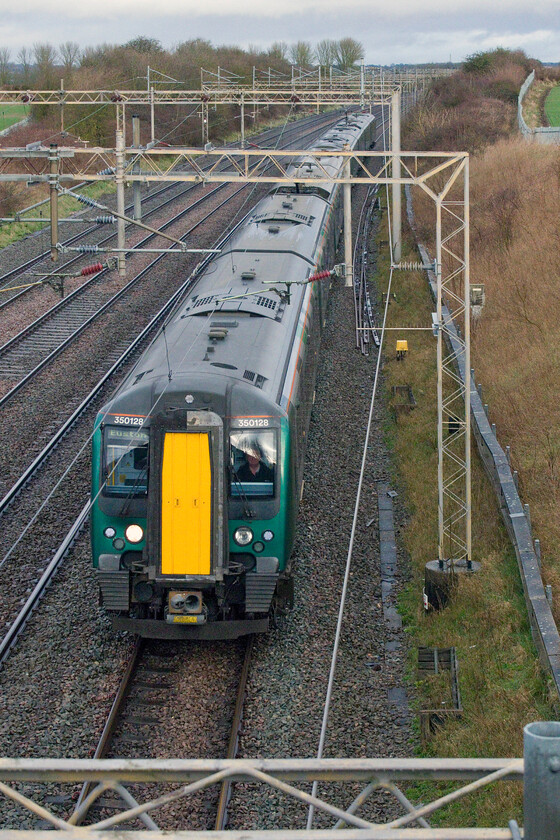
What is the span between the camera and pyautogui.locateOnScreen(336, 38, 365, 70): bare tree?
99688 mm

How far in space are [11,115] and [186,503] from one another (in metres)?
55.5

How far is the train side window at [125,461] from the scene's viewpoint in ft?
34.5

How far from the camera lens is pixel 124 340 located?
22.2 metres

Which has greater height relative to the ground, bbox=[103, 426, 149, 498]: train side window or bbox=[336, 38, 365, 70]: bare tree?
bbox=[336, 38, 365, 70]: bare tree

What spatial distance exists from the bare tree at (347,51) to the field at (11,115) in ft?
142

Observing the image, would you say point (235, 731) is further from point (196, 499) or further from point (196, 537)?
point (196, 499)

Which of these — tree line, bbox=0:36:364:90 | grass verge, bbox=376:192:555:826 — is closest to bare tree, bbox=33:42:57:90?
tree line, bbox=0:36:364:90

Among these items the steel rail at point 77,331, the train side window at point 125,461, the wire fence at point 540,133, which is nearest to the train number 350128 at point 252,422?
the train side window at point 125,461

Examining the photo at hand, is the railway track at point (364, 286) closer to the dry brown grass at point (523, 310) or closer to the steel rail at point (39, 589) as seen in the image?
the dry brown grass at point (523, 310)

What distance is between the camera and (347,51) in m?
101

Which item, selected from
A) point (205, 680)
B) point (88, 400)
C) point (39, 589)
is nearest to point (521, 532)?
point (205, 680)

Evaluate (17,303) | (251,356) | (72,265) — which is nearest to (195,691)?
(251,356)

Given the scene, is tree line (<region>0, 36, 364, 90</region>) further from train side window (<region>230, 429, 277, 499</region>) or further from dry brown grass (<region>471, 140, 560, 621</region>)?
train side window (<region>230, 429, 277, 499</region>)

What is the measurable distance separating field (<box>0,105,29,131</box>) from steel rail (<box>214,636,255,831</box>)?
4647 centimetres
